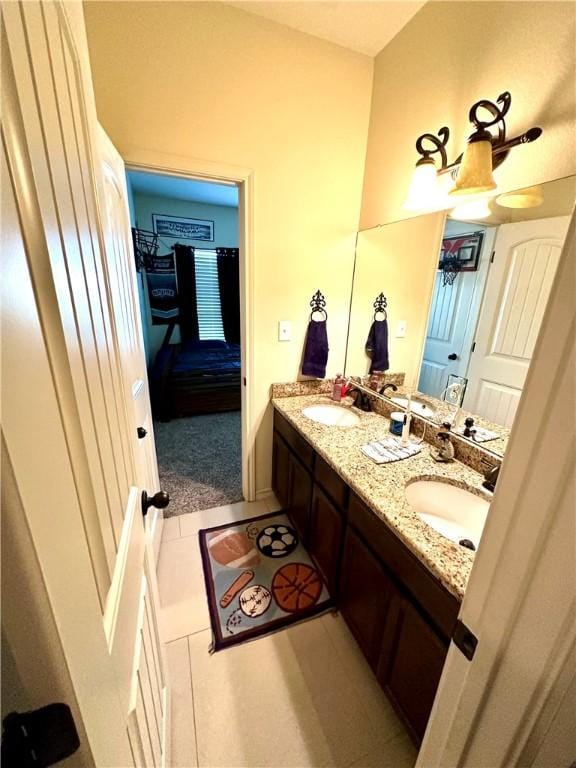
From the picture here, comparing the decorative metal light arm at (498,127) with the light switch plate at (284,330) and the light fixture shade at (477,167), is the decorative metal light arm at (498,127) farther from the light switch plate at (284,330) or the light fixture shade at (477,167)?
the light switch plate at (284,330)

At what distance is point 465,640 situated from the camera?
24.5 inches

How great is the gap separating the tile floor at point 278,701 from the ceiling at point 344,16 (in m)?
2.98

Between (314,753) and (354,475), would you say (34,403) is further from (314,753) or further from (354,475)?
(314,753)

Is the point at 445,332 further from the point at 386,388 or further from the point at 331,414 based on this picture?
the point at 331,414

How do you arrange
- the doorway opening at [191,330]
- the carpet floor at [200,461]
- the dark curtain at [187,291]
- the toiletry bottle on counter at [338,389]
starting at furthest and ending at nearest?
the dark curtain at [187,291] → the doorway opening at [191,330] → the carpet floor at [200,461] → the toiletry bottle on counter at [338,389]

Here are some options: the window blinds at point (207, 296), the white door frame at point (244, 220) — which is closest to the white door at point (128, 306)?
the white door frame at point (244, 220)

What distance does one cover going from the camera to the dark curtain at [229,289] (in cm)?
476

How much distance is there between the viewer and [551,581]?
1.49 ft

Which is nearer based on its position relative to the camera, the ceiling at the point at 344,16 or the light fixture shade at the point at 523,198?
the light fixture shade at the point at 523,198

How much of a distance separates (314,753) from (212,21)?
3.14 metres

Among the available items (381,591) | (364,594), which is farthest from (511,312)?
(364,594)

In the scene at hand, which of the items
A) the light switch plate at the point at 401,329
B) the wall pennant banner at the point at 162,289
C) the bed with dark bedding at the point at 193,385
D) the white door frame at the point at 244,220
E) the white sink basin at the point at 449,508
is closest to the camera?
the white sink basin at the point at 449,508

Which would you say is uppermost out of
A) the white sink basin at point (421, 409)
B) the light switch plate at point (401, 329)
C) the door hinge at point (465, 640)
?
the light switch plate at point (401, 329)

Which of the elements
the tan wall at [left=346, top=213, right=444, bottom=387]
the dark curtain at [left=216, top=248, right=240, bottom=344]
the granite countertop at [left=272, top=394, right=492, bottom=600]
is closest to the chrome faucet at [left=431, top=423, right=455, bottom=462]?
the granite countertop at [left=272, top=394, right=492, bottom=600]
